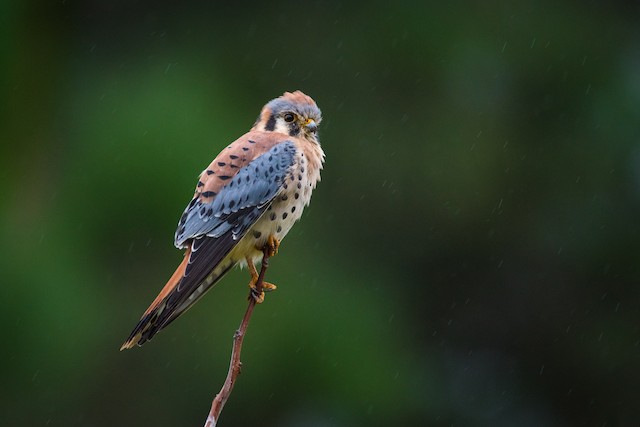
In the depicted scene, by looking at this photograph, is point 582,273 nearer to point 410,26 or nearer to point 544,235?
point 544,235

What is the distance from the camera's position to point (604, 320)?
19.8 feet

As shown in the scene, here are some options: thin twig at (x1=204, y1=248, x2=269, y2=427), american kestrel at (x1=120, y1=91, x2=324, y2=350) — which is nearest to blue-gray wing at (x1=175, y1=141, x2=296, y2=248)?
american kestrel at (x1=120, y1=91, x2=324, y2=350)

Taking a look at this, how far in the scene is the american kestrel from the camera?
2.78 metres

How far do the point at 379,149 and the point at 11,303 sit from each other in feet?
6.48

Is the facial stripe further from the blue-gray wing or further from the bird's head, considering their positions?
the blue-gray wing

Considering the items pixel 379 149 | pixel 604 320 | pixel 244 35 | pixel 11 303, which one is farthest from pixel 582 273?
pixel 11 303

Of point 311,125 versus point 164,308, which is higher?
point 311,125

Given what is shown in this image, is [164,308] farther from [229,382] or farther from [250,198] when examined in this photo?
[229,382]

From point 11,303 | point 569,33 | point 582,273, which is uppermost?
point 569,33

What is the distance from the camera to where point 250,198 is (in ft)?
9.59

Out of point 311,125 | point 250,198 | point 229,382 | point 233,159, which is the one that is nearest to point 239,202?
point 250,198

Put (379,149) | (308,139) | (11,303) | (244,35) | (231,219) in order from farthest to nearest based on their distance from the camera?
(244,35), (379,149), (11,303), (308,139), (231,219)

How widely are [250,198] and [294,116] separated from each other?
37 cm

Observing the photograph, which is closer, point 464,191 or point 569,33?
point 464,191
